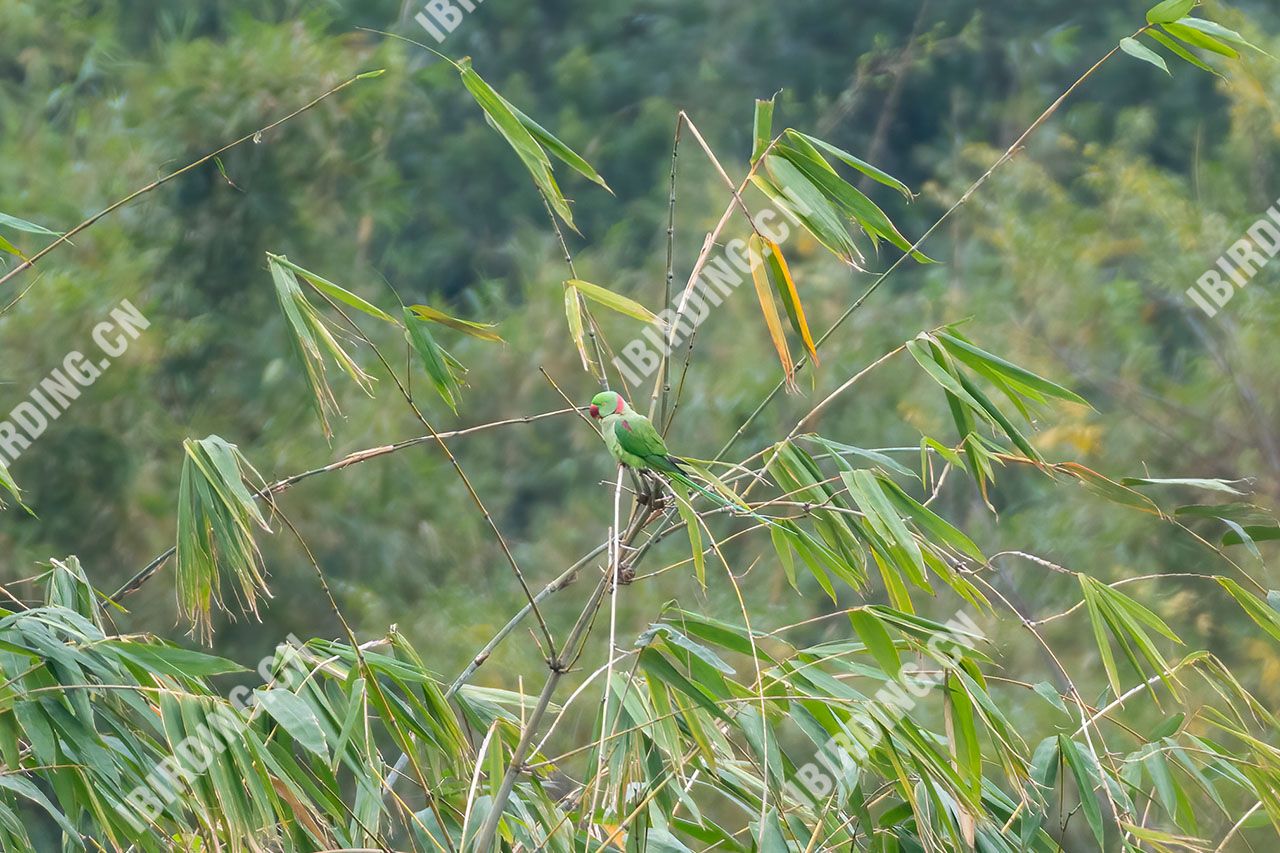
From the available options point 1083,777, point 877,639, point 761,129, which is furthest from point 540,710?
point 761,129

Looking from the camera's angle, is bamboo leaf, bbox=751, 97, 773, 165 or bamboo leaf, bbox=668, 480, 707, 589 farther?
bamboo leaf, bbox=751, 97, 773, 165

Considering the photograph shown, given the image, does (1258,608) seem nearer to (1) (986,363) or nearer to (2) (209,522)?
(1) (986,363)

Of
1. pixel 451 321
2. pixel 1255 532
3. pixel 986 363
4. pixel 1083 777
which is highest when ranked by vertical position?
pixel 451 321

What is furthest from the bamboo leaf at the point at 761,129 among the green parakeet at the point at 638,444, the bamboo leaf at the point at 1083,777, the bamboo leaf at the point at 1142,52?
the bamboo leaf at the point at 1083,777

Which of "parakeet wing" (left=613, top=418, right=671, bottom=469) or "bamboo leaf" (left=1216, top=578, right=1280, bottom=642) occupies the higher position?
"parakeet wing" (left=613, top=418, right=671, bottom=469)

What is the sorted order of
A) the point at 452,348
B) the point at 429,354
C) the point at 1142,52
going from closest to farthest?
the point at 1142,52, the point at 429,354, the point at 452,348

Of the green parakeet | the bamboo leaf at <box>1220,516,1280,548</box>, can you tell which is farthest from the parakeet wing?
the bamboo leaf at <box>1220,516,1280,548</box>

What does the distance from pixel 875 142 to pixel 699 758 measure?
11.2 metres

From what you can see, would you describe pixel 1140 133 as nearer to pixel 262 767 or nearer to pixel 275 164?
pixel 275 164

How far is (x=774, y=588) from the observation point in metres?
7.13

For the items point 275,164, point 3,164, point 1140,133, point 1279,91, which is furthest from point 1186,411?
point 3,164

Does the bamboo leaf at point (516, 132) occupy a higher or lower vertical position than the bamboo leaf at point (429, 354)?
higher

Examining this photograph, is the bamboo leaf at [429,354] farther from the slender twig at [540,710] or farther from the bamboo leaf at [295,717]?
the bamboo leaf at [295,717]

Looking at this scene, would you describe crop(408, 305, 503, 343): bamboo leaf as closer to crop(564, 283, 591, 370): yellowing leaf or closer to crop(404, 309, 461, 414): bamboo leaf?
crop(404, 309, 461, 414): bamboo leaf
